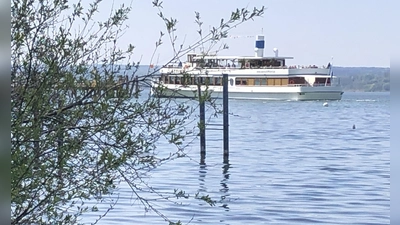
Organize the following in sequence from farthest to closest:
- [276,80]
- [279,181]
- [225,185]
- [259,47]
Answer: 1. [259,47]
2. [276,80]
3. [279,181]
4. [225,185]

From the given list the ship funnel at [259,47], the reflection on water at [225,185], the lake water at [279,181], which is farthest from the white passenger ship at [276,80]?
the reflection on water at [225,185]

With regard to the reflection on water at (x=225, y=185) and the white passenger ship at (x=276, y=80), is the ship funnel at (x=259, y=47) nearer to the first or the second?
the white passenger ship at (x=276, y=80)

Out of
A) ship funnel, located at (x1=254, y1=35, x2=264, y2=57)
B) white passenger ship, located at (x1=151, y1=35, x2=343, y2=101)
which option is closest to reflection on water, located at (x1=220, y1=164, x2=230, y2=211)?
white passenger ship, located at (x1=151, y1=35, x2=343, y2=101)

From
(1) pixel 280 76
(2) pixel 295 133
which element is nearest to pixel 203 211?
(2) pixel 295 133

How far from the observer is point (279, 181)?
60.8 ft

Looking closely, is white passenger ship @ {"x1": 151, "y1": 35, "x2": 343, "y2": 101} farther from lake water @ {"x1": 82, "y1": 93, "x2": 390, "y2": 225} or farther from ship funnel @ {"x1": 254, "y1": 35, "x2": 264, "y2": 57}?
lake water @ {"x1": 82, "y1": 93, "x2": 390, "y2": 225}

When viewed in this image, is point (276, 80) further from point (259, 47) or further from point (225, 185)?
point (225, 185)

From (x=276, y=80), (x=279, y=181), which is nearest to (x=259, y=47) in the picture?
(x=276, y=80)

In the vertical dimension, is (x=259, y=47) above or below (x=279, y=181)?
above

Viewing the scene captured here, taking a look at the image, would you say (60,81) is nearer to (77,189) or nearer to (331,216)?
(77,189)

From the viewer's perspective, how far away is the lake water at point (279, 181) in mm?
13203

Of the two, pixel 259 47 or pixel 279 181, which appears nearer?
pixel 279 181

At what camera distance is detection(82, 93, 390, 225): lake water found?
13203 mm

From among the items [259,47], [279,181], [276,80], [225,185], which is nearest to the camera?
[225,185]
